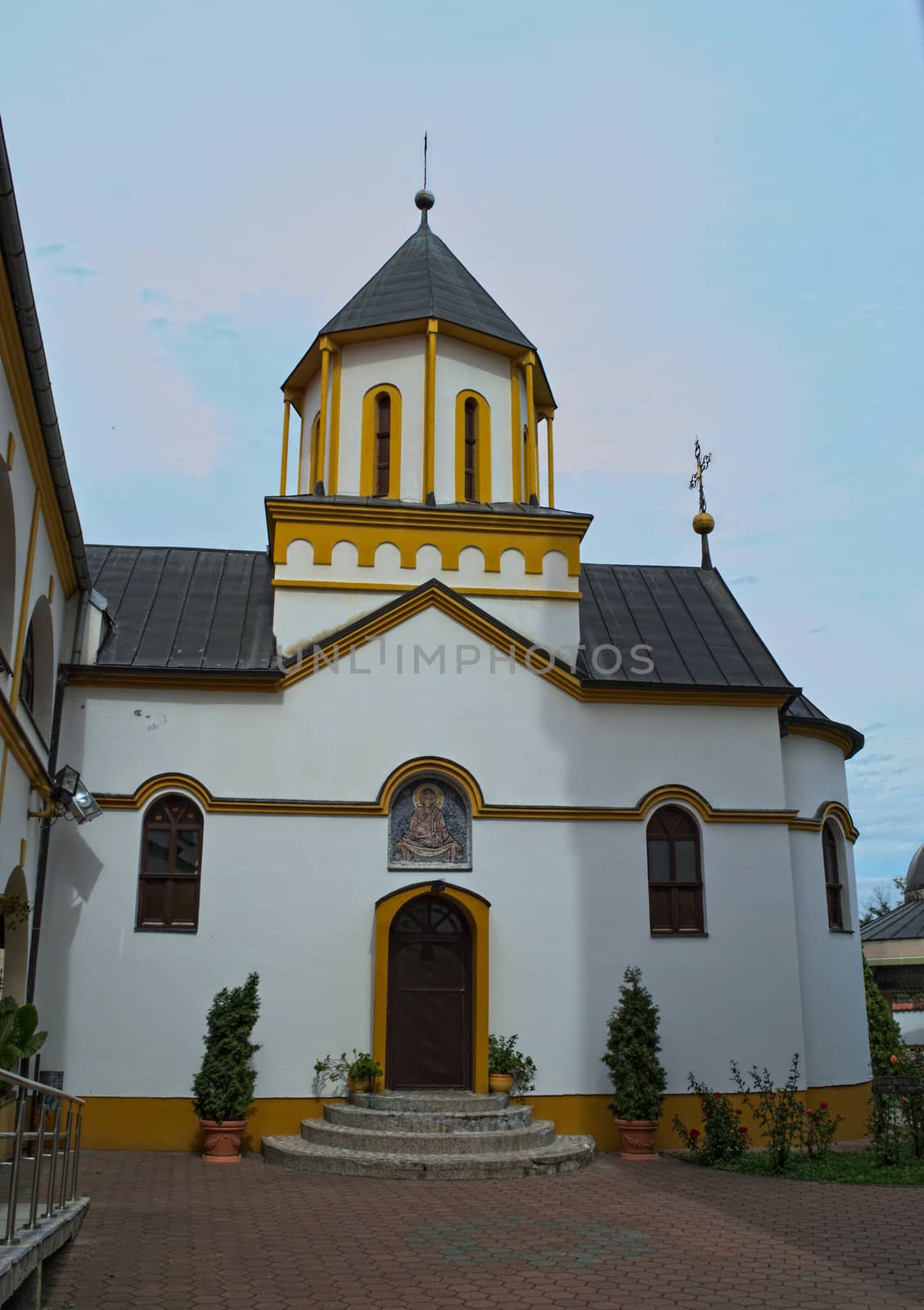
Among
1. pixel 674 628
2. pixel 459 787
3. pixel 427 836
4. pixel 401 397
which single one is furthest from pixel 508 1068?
pixel 401 397

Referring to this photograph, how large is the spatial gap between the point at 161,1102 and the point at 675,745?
790 centimetres

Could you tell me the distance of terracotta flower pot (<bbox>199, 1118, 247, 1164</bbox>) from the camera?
12.8 m

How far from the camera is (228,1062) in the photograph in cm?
1291

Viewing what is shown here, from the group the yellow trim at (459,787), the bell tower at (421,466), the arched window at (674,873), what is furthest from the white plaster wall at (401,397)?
the arched window at (674,873)

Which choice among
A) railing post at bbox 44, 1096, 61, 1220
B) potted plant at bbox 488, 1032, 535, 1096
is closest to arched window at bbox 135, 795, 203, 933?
potted plant at bbox 488, 1032, 535, 1096

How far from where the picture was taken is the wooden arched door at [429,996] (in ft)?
46.3

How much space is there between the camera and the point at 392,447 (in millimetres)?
17500

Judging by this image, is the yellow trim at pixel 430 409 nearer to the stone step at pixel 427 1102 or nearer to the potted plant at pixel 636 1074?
the potted plant at pixel 636 1074

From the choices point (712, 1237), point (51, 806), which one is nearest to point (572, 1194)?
point (712, 1237)

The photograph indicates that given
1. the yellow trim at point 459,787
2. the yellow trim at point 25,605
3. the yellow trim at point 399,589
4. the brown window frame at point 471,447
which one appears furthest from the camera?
the brown window frame at point 471,447

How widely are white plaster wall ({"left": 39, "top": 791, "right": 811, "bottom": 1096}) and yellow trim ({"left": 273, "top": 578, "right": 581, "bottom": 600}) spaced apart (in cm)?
327

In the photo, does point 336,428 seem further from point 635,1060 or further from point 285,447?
point 635,1060

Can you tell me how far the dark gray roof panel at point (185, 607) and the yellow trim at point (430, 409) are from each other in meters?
2.85

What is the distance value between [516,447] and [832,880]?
26.5ft
